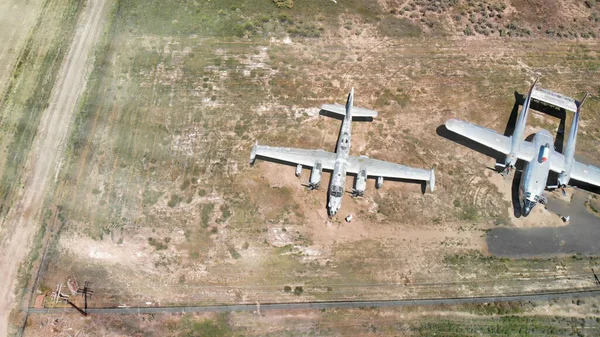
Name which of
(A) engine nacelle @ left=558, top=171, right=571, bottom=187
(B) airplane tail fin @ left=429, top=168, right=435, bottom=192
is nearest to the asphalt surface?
(A) engine nacelle @ left=558, top=171, right=571, bottom=187

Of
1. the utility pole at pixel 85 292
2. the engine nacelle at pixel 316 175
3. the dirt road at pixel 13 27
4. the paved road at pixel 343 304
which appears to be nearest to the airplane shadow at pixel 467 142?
the paved road at pixel 343 304

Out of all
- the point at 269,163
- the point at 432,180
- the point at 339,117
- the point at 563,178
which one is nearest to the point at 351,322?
the point at 432,180

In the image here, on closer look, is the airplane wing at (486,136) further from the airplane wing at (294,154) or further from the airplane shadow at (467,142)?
the airplane wing at (294,154)

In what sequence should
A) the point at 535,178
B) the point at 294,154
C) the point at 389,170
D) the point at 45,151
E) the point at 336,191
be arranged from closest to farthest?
the point at 336,191
the point at 535,178
the point at 389,170
the point at 294,154
the point at 45,151

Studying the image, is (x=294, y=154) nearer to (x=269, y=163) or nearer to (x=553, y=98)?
(x=269, y=163)

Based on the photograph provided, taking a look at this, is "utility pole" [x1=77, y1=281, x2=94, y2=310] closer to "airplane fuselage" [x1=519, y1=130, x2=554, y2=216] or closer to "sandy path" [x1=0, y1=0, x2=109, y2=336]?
"sandy path" [x1=0, y1=0, x2=109, y2=336]

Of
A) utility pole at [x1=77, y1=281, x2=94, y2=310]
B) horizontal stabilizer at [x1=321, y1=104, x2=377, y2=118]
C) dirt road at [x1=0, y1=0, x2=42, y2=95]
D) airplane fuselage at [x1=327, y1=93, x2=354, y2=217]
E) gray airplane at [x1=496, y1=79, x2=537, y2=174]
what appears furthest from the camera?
dirt road at [x1=0, y1=0, x2=42, y2=95]

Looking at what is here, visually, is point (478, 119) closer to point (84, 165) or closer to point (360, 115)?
point (360, 115)
